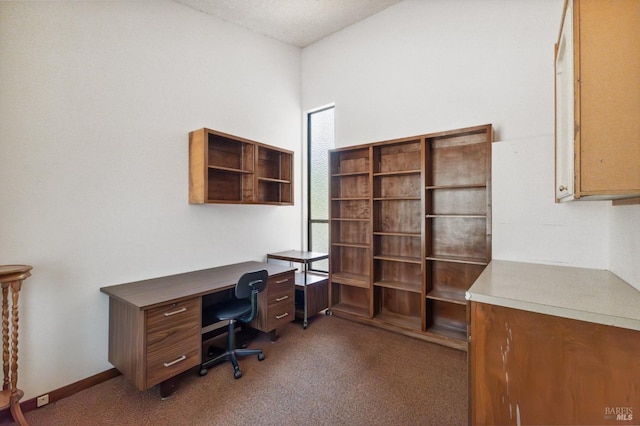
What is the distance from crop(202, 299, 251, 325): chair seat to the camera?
8.03 feet

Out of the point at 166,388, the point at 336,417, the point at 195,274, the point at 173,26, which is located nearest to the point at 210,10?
the point at 173,26

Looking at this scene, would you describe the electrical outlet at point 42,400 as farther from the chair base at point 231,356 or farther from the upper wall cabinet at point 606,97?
the upper wall cabinet at point 606,97

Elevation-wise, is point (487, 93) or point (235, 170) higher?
point (487, 93)

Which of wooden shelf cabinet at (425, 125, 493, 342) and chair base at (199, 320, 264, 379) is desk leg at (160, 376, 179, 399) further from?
wooden shelf cabinet at (425, 125, 493, 342)

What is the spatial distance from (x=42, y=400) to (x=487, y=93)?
179 inches

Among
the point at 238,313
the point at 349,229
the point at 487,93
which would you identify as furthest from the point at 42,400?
the point at 487,93

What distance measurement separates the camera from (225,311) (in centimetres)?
253

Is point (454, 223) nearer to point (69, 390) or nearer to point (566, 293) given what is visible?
point (566, 293)

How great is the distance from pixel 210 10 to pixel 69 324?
11.0ft

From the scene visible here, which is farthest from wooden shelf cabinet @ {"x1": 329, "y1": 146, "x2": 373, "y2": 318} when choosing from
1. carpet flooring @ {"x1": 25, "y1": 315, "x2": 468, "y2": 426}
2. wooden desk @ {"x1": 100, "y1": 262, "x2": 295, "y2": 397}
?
Result: wooden desk @ {"x1": 100, "y1": 262, "x2": 295, "y2": 397}

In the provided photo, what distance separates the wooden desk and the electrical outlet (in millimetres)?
409

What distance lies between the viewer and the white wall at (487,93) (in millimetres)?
2291
